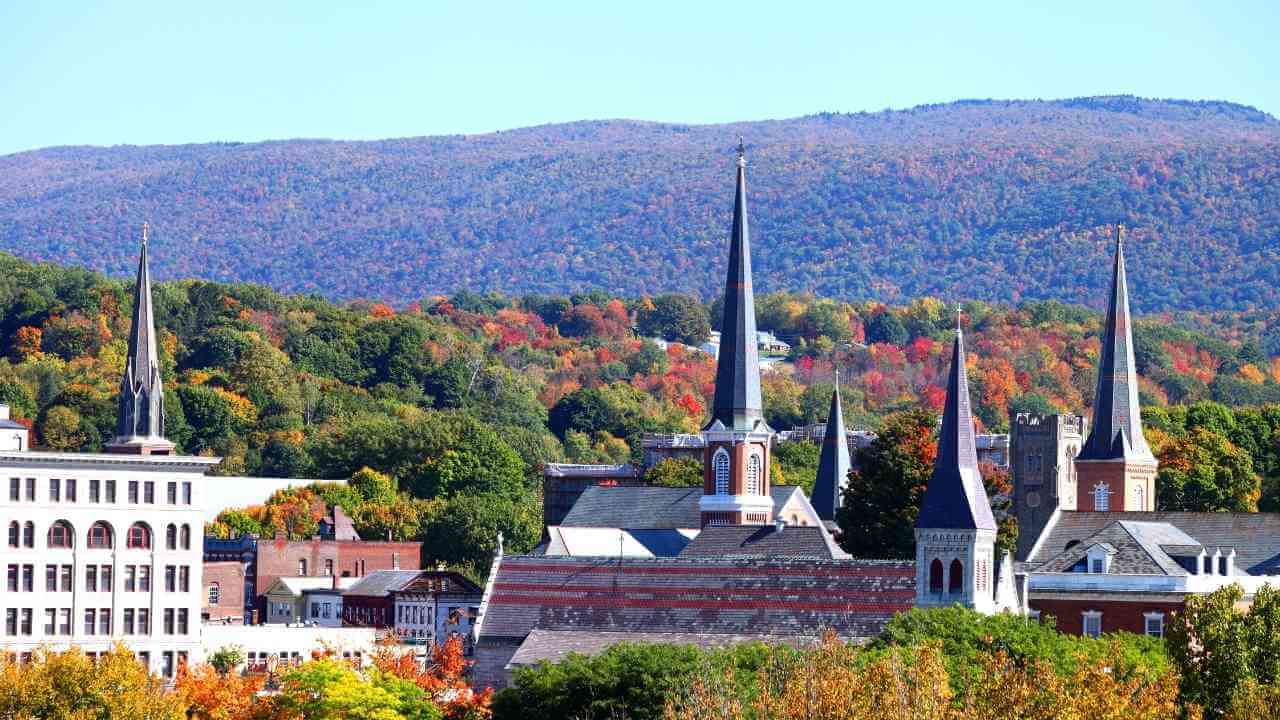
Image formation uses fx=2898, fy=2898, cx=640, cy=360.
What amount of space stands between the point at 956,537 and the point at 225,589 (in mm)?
60857

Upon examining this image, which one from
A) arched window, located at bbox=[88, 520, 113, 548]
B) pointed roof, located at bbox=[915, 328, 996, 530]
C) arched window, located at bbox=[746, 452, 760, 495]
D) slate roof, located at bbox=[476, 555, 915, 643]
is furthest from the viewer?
arched window, located at bbox=[746, 452, 760, 495]

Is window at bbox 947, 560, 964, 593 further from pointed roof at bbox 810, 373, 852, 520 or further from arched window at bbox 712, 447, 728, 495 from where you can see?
pointed roof at bbox 810, 373, 852, 520

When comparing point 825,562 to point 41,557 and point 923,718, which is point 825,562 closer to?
point 41,557

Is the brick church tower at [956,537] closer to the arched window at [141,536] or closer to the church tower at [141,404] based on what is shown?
the arched window at [141,536]

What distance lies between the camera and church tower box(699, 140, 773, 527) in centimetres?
12088

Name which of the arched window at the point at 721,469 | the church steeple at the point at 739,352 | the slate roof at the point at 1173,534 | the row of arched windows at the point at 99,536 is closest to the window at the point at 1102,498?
the slate roof at the point at 1173,534

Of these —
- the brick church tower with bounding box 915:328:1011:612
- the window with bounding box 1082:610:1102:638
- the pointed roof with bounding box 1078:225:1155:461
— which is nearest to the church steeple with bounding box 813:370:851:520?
the pointed roof with bounding box 1078:225:1155:461

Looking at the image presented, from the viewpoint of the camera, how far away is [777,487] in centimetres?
13325

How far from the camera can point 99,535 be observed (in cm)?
11581

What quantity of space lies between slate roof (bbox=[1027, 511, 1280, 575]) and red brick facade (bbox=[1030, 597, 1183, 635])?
1.98 meters

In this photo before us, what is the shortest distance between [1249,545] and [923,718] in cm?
6111

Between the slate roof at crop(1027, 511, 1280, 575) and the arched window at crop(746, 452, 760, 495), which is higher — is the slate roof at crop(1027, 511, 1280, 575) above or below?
below

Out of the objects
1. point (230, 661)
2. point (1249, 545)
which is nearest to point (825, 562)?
point (1249, 545)

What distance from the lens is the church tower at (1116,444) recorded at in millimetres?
126244
